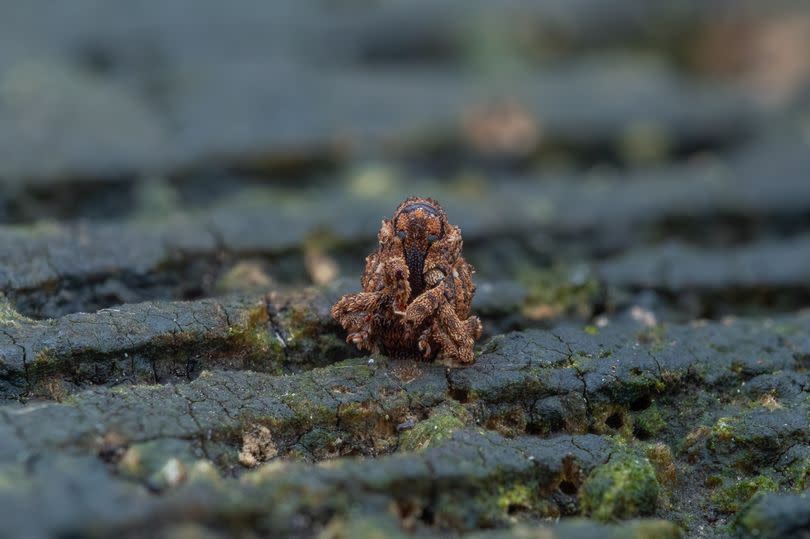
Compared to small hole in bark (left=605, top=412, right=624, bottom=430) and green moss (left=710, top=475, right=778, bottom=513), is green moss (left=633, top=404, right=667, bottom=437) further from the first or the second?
green moss (left=710, top=475, right=778, bottom=513)

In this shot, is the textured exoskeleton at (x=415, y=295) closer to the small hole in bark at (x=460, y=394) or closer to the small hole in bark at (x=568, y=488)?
the small hole in bark at (x=460, y=394)

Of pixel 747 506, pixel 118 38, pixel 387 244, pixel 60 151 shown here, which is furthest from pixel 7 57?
pixel 747 506

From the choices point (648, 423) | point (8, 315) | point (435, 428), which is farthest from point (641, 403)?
point (8, 315)

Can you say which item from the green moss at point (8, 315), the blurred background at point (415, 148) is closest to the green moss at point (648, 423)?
the blurred background at point (415, 148)

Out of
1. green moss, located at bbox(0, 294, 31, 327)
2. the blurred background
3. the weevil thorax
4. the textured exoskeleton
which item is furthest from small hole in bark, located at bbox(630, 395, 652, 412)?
green moss, located at bbox(0, 294, 31, 327)

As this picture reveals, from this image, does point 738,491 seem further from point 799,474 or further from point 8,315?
point 8,315

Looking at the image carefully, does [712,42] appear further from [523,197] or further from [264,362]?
[264,362]

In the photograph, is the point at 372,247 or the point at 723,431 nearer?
the point at 723,431
